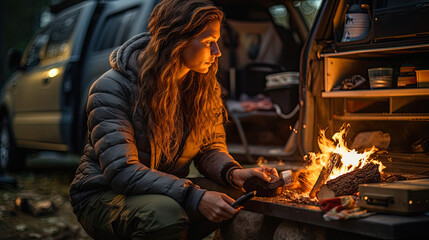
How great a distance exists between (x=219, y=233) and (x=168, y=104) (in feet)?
2.91

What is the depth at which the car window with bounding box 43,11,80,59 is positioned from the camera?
6938mm

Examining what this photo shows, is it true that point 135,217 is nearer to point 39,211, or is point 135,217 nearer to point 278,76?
point 39,211

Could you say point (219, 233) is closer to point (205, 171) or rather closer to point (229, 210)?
point (205, 171)

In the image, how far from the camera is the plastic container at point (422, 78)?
12.6 feet

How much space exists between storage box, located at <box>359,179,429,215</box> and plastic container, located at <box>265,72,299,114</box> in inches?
110

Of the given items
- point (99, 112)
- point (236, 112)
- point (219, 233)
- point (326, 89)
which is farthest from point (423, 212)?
point (236, 112)

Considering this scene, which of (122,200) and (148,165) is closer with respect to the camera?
(122,200)

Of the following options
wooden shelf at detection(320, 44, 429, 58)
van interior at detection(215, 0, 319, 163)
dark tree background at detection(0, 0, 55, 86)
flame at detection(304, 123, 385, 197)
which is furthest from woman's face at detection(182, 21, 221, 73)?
dark tree background at detection(0, 0, 55, 86)

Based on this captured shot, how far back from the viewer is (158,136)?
3.04 m

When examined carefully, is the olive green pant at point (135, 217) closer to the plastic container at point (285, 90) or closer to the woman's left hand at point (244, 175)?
the woman's left hand at point (244, 175)

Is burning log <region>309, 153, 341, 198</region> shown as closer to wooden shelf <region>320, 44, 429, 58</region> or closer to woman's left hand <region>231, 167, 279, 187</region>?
woman's left hand <region>231, 167, 279, 187</region>

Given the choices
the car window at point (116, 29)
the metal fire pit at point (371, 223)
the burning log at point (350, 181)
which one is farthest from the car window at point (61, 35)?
the metal fire pit at point (371, 223)

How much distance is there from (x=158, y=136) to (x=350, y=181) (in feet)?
3.46

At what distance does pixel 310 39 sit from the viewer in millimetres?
4309
